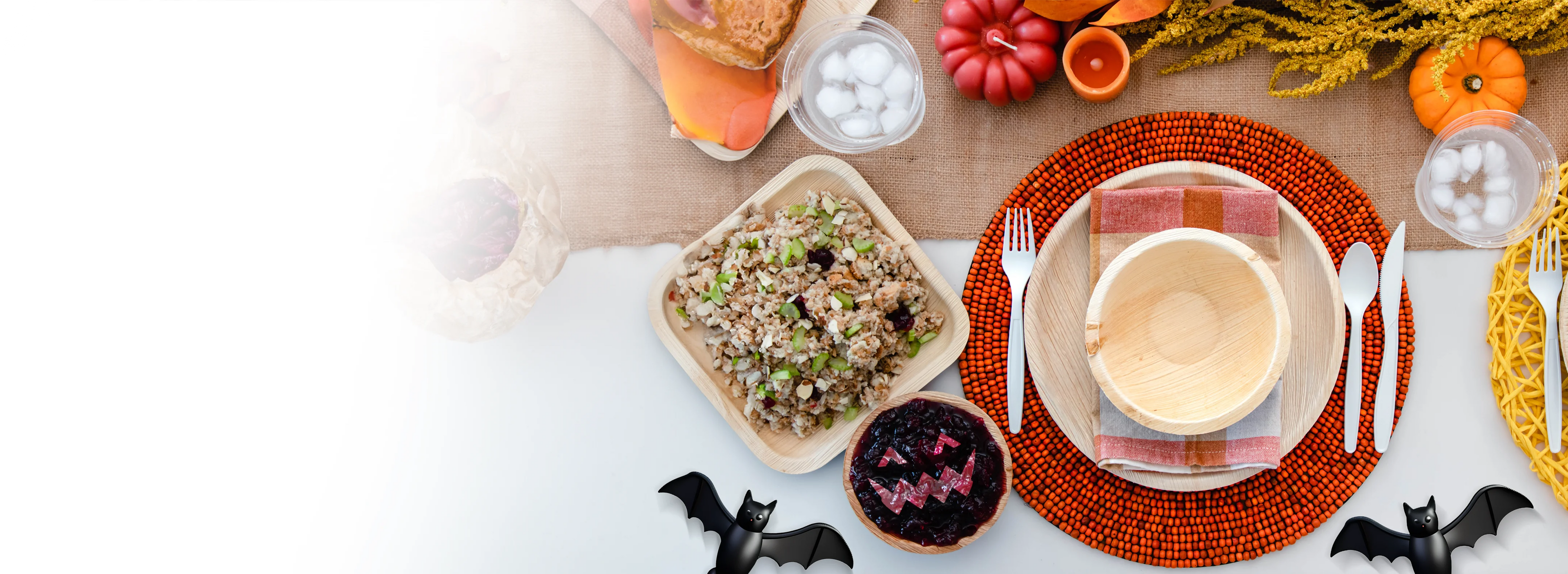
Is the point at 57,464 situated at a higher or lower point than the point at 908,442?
lower

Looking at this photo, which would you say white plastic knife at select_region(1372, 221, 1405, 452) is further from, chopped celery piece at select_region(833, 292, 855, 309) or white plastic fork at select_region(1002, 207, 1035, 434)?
chopped celery piece at select_region(833, 292, 855, 309)

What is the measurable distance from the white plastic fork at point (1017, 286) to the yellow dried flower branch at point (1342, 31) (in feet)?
1.24

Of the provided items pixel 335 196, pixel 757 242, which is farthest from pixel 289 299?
pixel 757 242

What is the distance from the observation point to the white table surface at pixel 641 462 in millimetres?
1353

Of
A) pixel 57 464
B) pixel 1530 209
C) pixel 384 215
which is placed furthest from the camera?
pixel 57 464

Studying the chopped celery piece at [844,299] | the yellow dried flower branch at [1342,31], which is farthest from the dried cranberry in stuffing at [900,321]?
Answer: the yellow dried flower branch at [1342,31]

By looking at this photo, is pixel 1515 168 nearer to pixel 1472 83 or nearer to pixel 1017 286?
pixel 1472 83

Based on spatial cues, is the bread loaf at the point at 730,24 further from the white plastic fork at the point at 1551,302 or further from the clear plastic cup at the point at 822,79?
the white plastic fork at the point at 1551,302

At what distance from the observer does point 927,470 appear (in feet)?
3.96

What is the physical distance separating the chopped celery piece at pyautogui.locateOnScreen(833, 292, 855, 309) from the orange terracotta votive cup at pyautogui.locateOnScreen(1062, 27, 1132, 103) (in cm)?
56

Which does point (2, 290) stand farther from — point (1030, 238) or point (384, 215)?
point (1030, 238)

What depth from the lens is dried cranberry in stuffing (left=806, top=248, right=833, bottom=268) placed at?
127 centimetres

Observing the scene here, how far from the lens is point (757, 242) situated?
1.29 meters

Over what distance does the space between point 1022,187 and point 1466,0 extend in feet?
2.58
